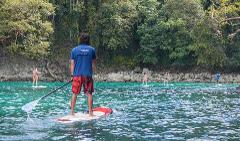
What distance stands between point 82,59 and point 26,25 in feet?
104

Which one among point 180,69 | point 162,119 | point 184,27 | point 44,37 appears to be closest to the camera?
point 162,119

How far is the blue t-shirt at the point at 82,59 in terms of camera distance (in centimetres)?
1347

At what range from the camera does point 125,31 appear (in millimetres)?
52438

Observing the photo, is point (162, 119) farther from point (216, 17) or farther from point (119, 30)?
point (119, 30)

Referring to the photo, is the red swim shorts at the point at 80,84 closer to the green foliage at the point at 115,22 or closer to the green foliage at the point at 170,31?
the green foliage at the point at 115,22

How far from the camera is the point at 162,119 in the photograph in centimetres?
1329

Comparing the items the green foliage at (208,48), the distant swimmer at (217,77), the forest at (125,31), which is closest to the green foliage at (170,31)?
the forest at (125,31)

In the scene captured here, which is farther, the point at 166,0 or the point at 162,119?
the point at 166,0

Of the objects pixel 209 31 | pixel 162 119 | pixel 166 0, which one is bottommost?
pixel 162 119

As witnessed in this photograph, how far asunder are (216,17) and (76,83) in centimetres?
2286

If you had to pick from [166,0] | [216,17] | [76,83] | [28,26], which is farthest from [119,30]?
[76,83]

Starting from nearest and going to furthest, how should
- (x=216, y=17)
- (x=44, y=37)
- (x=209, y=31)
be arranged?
1. (x=216, y=17)
2. (x=209, y=31)
3. (x=44, y=37)

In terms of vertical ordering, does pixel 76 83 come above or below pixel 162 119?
above

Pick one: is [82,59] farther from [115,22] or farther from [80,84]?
[115,22]
